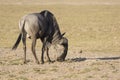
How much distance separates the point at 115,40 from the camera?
2792 centimetres

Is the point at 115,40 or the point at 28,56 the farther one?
the point at 115,40

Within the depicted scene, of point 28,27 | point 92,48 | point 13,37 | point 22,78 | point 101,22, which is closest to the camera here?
point 22,78

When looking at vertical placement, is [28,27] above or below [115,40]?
above

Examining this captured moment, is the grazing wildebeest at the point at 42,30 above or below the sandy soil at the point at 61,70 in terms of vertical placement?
above

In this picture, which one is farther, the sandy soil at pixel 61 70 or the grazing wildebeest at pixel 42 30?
the grazing wildebeest at pixel 42 30

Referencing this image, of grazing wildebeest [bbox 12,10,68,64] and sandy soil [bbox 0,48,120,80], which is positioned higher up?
grazing wildebeest [bbox 12,10,68,64]

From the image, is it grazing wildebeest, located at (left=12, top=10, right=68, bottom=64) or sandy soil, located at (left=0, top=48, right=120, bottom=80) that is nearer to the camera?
sandy soil, located at (left=0, top=48, right=120, bottom=80)

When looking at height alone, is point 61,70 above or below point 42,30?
below

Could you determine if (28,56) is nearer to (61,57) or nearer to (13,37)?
(61,57)

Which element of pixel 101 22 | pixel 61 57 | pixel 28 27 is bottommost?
pixel 101 22

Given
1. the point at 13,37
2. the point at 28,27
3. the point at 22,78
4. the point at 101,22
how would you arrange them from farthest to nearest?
1. the point at 101,22
2. the point at 13,37
3. the point at 28,27
4. the point at 22,78

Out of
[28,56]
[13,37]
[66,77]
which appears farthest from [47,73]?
[13,37]

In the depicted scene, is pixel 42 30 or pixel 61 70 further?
pixel 42 30

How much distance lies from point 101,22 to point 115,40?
43.1ft
